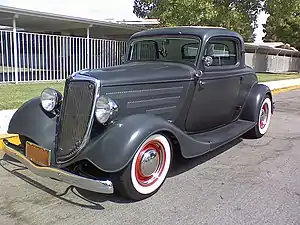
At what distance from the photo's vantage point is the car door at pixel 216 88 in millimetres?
4660

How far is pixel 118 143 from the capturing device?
335 centimetres

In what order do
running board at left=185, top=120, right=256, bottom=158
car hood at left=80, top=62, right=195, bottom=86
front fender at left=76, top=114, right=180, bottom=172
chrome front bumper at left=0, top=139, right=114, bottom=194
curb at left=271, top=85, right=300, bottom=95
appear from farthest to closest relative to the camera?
curb at left=271, top=85, right=300, bottom=95, running board at left=185, top=120, right=256, bottom=158, car hood at left=80, top=62, right=195, bottom=86, front fender at left=76, top=114, right=180, bottom=172, chrome front bumper at left=0, top=139, right=114, bottom=194

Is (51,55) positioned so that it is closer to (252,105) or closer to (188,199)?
(252,105)

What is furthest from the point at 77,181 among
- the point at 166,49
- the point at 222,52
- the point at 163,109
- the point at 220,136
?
the point at 222,52

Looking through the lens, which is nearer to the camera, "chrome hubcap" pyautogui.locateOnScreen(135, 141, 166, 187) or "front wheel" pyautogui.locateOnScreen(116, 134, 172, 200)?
"front wheel" pyautogui.locateOnScreen(116, 134, 172, 200)

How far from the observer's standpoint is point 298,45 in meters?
35.0

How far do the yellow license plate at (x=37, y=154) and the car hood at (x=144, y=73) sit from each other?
0.94 meters

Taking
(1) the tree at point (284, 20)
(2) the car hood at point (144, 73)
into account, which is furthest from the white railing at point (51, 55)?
(2) the car hood at point (144, 73)

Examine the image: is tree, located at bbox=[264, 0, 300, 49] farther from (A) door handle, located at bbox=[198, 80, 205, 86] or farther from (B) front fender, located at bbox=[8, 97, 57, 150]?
(B) front fender, located at bbox=[8, 97, 57, 150]

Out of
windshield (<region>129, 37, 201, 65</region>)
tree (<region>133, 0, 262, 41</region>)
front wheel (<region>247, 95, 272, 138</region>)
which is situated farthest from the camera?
tree (<region>133, 0, 262, 41</region>)

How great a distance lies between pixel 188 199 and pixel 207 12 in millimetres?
13877

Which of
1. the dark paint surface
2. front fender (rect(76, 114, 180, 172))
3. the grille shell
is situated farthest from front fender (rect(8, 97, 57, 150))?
front fender (rect(76, 114, 180, 172))

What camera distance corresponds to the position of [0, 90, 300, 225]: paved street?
3193 millimetres

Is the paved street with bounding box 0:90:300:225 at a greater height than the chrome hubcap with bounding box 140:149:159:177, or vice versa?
the chrome hubcap with bounding box 140:149:159:177
